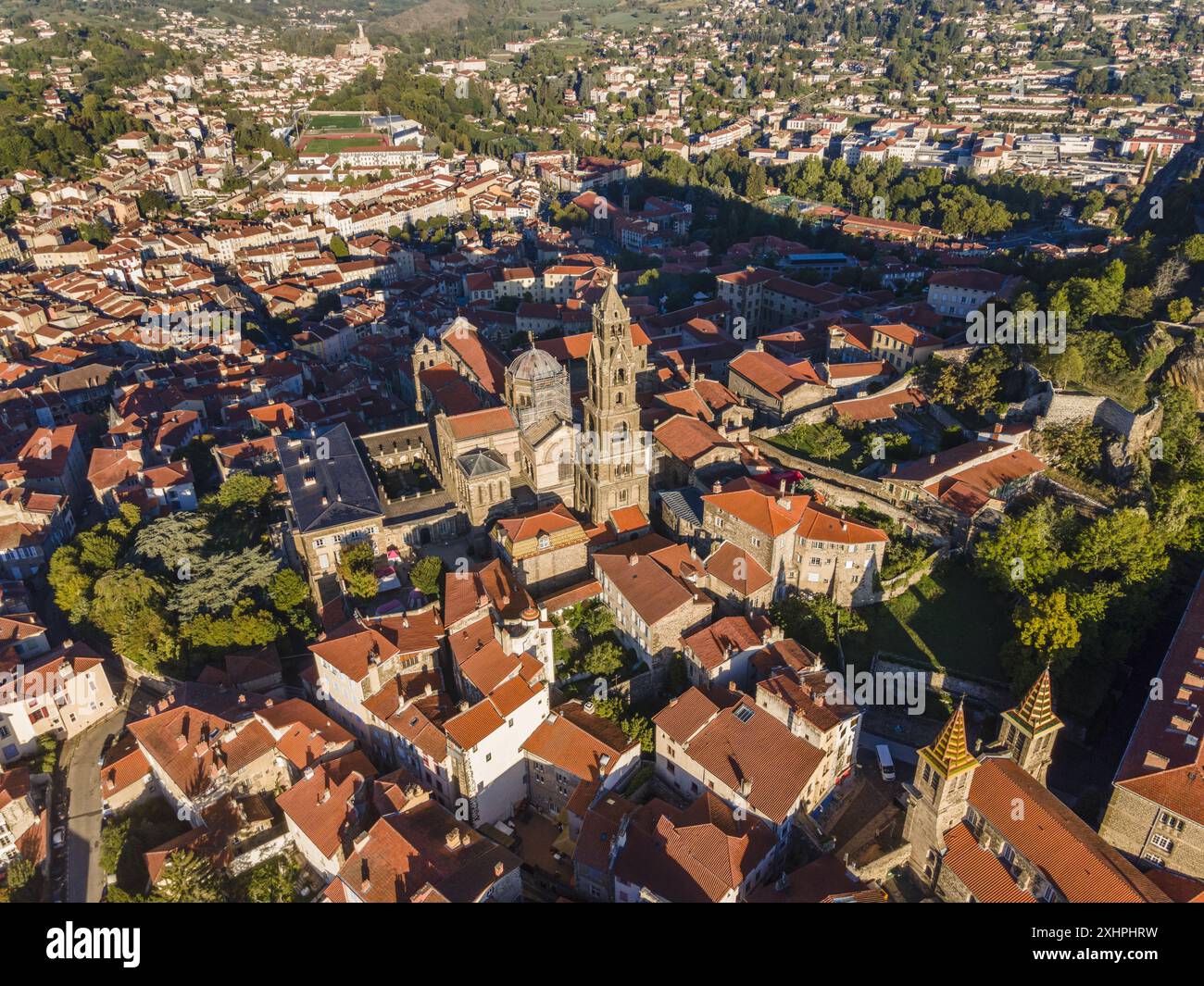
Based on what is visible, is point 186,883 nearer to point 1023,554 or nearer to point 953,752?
point 953,752

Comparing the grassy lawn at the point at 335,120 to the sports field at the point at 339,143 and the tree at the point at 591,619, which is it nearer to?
the sports field at the point at 339,143

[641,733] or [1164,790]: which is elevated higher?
[1164,790]

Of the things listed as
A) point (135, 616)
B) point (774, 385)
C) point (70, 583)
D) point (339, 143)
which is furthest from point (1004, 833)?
point (339, 143)

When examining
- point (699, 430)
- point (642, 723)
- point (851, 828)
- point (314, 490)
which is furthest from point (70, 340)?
point (851, 828)

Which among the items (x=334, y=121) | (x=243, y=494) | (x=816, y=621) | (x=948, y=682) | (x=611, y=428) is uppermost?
(x=334, y=121)

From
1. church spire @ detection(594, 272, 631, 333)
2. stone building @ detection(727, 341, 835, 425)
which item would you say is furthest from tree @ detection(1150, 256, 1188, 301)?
church spire @ detection(594, 272, 631, 333)

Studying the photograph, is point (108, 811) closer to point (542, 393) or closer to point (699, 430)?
point (542, 393)

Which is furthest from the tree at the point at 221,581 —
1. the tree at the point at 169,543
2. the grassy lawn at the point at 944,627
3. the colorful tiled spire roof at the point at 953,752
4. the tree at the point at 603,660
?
the colorful tiled spire roof at the point at 953,752

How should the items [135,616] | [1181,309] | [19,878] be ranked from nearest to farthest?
[19,878] < [135,616] < [1181,309]
